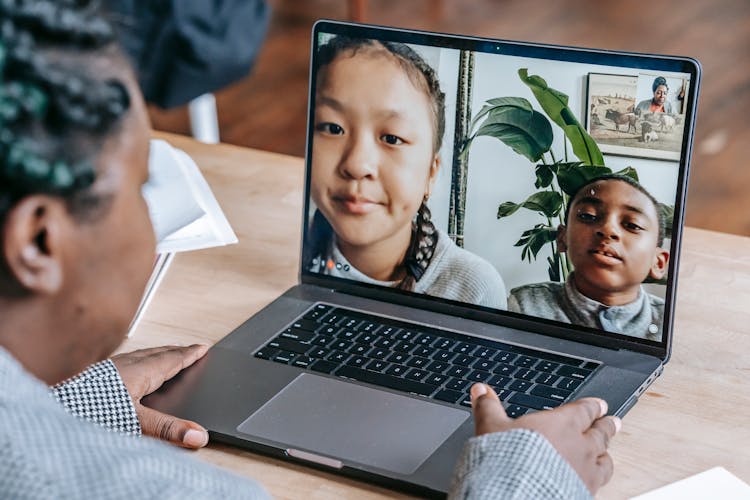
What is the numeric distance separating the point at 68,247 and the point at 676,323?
27.3 inches

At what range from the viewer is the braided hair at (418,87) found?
1002mm

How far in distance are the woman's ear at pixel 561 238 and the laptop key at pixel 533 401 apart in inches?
6.1

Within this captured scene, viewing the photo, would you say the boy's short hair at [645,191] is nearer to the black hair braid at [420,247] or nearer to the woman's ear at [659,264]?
the woman's ear at [659,264]

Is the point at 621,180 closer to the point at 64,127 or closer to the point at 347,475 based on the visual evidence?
the point at 347,475

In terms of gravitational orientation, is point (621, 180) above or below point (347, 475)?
above

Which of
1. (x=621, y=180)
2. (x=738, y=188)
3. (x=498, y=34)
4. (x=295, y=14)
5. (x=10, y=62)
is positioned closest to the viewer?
(x=10, y=62)

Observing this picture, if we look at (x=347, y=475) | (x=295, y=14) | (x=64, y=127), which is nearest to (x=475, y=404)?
(x=347, y=475)

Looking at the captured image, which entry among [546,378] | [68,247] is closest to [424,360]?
[546,378]

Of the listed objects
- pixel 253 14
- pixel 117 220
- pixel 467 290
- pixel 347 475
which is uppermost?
pixel 253 14

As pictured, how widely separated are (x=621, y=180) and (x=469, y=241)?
158 millimetres

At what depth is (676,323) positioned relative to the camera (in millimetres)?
1042

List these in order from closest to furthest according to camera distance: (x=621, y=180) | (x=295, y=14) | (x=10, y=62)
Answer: (x=10, y=62), (x=621, y=180), (x=295, y=14)

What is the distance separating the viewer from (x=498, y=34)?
12.8 ft

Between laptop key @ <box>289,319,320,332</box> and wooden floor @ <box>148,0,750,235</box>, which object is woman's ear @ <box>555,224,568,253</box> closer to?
laptop key @ <box>289,319,320,332</box>
